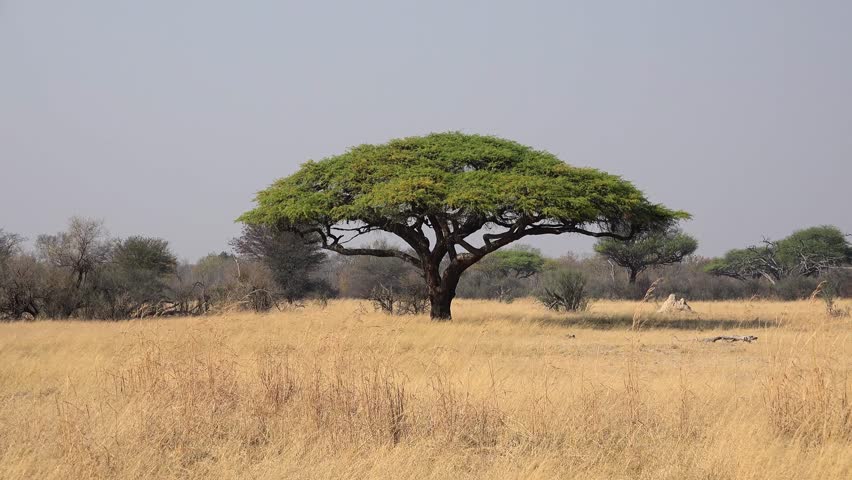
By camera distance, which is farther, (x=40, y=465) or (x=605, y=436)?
(x=605, y=436)

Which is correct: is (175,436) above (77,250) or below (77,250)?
below

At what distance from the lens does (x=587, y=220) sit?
19.6 metres

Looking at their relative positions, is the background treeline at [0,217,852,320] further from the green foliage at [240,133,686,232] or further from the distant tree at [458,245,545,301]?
the green foliage at [240,133,686,232]

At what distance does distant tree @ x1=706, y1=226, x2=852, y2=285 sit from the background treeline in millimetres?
81

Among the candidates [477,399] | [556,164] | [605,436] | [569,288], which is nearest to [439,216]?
[556,164]

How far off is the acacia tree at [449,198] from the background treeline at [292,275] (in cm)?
258

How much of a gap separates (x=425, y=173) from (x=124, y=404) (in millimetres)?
13484

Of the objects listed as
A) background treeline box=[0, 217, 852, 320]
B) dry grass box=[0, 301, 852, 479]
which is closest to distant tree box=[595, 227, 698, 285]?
background treeline box=[0, 217, 852, 320]

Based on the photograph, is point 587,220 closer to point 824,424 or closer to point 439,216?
point 439,216

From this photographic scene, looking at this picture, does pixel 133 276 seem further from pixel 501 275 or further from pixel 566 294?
pixel 501 275

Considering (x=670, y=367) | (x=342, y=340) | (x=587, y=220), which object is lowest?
(x=670, y=367)

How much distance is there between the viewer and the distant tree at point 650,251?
46.3 metres

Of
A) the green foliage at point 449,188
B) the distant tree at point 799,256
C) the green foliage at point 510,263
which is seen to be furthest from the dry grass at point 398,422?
the green foliage at point 510,263

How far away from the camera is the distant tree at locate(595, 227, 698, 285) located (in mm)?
46281
